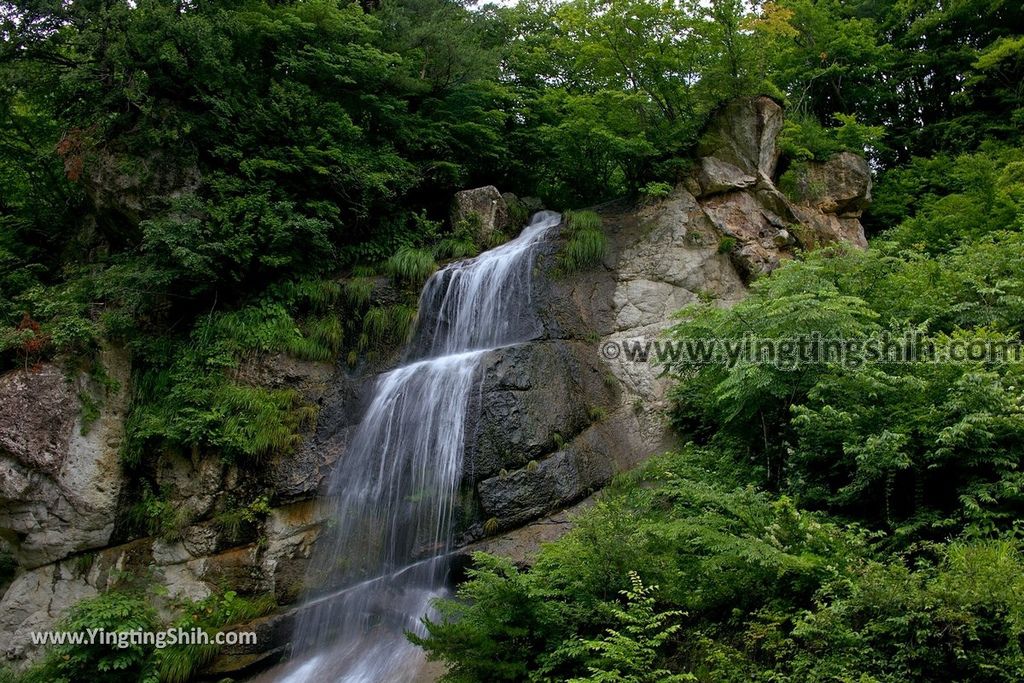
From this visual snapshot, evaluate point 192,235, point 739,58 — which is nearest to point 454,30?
point 739,58

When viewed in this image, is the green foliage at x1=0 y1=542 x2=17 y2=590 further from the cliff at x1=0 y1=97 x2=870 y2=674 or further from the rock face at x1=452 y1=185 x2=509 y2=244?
the rock face at x1=452 y1=185 x2=509 y2=244

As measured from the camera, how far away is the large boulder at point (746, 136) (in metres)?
11.3

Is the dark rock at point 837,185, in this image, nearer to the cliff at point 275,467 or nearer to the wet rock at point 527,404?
the cliff at point 275,467

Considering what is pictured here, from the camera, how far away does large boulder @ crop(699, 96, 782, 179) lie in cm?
1127

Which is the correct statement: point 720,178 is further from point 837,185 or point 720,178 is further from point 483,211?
point 483,211

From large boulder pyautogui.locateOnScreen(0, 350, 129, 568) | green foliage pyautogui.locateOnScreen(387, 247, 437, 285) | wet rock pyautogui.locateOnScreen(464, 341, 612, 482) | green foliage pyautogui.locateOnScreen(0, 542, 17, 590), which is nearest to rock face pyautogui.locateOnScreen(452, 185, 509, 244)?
green foliage pyautogui.locateOnScreen(387, 247, 437, 285)

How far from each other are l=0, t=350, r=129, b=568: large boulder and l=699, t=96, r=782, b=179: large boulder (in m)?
10.4

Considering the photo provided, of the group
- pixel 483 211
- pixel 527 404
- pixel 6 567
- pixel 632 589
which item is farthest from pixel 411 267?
pixel 632 589

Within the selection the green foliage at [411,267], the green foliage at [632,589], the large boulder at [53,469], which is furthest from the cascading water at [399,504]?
the large boulder at [53,469]

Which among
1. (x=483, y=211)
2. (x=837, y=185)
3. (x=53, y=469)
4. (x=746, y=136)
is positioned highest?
(x=746, y=136)

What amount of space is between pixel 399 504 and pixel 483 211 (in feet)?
19.1

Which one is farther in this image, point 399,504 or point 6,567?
point 6,567

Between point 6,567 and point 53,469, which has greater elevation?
point 53,469

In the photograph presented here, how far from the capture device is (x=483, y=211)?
11758mm
